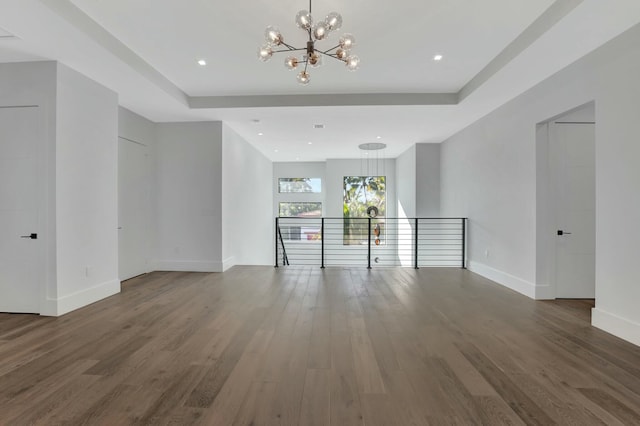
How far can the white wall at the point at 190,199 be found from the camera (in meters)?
5.50

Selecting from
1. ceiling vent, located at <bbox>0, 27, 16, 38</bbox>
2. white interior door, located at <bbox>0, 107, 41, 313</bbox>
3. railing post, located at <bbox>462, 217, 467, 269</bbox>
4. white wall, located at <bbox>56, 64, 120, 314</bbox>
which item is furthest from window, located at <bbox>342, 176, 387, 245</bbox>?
ceiling vent, located at <bbox>0, 27, 16, 38</bbox>

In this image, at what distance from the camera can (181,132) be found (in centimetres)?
557

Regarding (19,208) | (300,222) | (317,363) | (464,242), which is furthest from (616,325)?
(300,222)

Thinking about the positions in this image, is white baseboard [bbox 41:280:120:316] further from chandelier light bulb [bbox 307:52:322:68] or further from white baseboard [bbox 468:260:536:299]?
white baseboard [bbox 468:260:536:299]

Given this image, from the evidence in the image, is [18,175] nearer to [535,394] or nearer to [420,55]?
[420,55]

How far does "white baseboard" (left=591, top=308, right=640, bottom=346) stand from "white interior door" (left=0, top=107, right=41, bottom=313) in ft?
18.9

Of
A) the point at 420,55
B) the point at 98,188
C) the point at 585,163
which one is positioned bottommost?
the point at 98,188

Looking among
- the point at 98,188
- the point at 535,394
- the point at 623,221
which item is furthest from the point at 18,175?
the point at 623,221

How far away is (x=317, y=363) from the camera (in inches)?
87.7

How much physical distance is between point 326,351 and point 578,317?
283 cm

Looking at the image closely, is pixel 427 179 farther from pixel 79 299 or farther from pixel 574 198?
pixel 79 299

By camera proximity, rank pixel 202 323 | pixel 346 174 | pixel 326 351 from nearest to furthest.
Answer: pixel 326 351 → pixel 202 323 → pixel 346 174

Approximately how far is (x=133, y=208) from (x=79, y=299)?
190 cm

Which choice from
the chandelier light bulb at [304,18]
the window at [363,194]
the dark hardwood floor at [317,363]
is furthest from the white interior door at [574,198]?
the window at [363,194]
